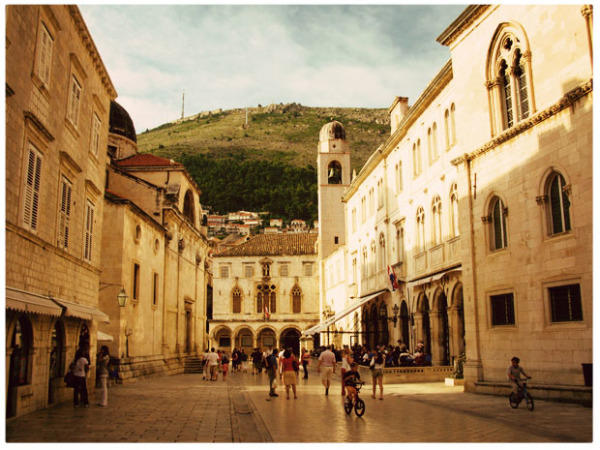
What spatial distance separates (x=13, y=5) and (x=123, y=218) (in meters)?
15.6

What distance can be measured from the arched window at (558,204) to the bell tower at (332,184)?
44.9m

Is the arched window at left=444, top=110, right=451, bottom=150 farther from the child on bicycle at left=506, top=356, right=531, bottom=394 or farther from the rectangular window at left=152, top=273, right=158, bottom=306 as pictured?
the rectangular window at left=152, top=273, right=158, bottom=306

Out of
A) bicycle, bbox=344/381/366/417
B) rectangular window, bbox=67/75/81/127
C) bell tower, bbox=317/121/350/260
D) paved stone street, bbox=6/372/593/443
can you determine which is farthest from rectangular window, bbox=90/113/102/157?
bell tower, bbox=317/121/350/260

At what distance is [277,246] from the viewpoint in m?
72.6

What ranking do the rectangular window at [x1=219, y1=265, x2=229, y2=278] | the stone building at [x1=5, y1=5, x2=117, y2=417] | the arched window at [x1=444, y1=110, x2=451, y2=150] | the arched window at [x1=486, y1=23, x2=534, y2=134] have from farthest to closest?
1. the rectangular window at [x1=219, y1=265, x2=229, y2=278]
2. the arched window at [x1=444, y1=110, x2=451, y2=150]
3. the arched window at [x1=486, y1=23, x2=534, y2=134]
4. the stone building at [x1=5, y1=5, x2=117, y2=417]

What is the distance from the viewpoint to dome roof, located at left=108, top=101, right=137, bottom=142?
44719mm

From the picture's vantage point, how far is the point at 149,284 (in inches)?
1281

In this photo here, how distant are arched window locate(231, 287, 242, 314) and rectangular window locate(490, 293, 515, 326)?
2149 inches

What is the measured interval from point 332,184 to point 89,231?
1780 inches

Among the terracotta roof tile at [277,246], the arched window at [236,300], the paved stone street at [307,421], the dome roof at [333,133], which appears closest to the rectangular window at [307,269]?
the terracotta roof tile at [277,246]

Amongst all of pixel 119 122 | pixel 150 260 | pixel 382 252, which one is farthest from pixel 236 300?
pixel 150 260

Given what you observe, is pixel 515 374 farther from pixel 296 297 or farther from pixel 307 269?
pixel 296 297

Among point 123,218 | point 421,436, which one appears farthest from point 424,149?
point 421,436

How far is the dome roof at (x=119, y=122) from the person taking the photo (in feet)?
147
